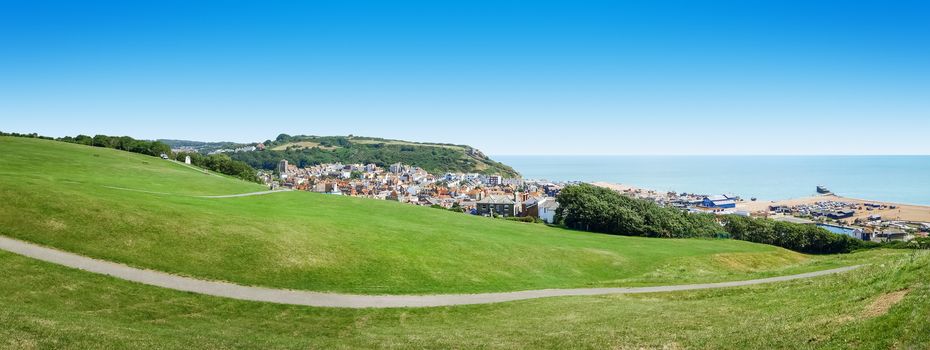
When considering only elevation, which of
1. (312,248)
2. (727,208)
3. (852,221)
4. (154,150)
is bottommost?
(852,221)

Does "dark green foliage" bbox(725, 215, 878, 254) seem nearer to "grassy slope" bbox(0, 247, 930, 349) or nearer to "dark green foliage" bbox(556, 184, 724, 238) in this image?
"dark green foliage" bbox(556, 184, 724, 238)

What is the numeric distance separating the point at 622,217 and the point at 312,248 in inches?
2199

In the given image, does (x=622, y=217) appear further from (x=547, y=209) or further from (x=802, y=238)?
(x=547, y=209)

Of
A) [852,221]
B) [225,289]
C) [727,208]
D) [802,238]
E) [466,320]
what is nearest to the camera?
[466,320]

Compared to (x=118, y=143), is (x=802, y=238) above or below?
below

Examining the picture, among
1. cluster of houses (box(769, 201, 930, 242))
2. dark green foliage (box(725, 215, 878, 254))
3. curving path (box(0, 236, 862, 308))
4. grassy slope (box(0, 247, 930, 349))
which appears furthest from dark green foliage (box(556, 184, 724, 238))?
curving path (box(0, 236, 862, 308))

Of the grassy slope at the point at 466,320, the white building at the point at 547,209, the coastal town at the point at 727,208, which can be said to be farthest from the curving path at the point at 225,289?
the white building at the point at 547,209

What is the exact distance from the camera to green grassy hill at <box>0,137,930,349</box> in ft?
46.6

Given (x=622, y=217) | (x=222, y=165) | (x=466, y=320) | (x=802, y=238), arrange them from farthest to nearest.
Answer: (x=222, y=165), (x=802, y=238), (x=622, y=217), (x=466, y=320)

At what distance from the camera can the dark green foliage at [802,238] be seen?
289 feet

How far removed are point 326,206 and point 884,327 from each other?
49669 millimetres

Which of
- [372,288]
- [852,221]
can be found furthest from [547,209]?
[372,288]

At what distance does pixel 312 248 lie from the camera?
31.0 m

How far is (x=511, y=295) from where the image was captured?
28.4 meters
